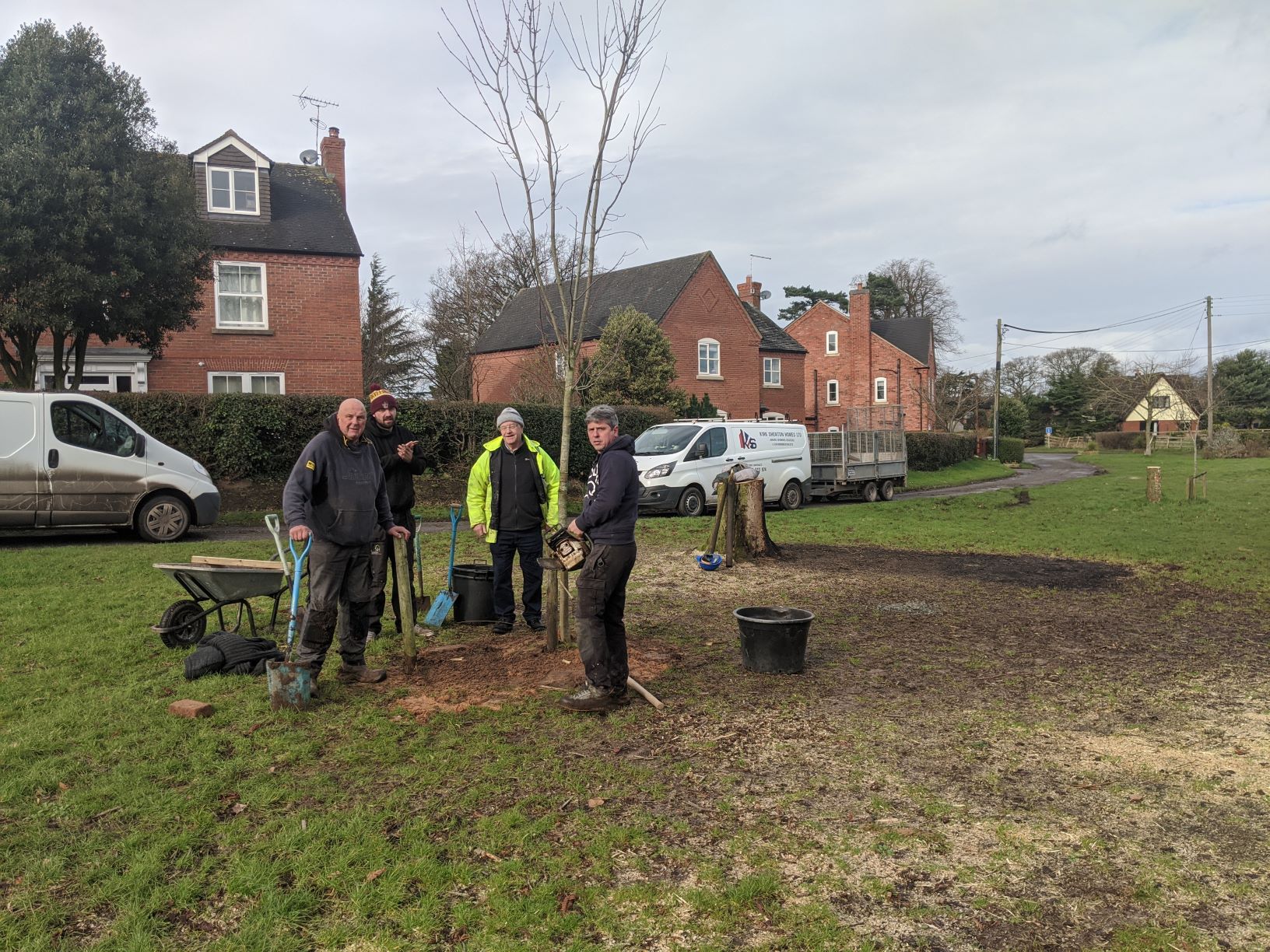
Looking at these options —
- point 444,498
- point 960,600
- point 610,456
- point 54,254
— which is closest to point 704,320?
point 444,498

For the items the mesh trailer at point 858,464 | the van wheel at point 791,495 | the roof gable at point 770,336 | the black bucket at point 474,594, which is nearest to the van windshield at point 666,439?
the van wheel at point 791,495

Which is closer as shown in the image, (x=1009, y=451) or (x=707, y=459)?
(x=707, y=459)

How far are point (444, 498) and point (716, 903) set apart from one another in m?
16.6

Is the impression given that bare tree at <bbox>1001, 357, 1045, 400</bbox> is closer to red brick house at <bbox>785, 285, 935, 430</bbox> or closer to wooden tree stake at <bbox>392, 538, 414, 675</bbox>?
red brick house at <bbox>785, 285, 935, 430</bbox>

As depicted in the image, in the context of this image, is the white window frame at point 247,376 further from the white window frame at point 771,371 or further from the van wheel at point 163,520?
the white window frame at point 771,371

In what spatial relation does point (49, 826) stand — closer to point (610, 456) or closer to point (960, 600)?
point (610, 456)

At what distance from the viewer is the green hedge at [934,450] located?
36.7 metres

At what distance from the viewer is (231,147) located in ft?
80.5

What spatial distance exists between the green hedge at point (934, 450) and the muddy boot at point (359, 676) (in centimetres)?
3241

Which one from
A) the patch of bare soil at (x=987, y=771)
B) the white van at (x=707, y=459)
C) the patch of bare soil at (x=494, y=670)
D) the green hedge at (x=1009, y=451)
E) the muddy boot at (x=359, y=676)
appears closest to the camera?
the patch of bare soil at (x=987, y=771)

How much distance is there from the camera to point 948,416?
54.8 m

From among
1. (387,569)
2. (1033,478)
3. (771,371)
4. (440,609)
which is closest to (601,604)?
(440,609)

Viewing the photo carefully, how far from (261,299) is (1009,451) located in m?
39.2

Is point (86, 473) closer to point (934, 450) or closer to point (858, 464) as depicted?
point (858, 464)
